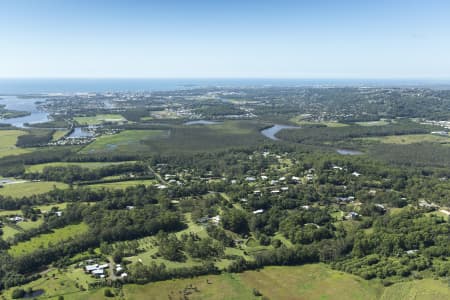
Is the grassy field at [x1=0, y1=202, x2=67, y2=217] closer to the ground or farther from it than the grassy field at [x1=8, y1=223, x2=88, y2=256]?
farther from it

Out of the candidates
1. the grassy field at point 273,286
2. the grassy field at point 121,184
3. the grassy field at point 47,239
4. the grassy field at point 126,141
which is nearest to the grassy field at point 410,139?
the grassy field at point 126,141

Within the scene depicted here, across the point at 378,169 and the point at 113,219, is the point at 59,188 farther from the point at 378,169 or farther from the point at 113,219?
the point at 378,169

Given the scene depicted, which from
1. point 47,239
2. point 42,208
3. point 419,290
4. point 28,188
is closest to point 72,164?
point 28,188

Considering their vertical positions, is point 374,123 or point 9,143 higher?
point 374,123

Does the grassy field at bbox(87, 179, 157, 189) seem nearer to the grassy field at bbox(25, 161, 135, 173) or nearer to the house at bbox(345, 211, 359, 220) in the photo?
the grassy field at bbox(25, 161, 135, 173)

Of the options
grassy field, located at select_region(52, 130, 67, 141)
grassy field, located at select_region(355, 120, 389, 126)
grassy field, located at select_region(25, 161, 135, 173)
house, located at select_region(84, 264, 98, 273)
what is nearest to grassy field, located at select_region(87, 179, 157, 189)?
grassy field, located at select_region(25, 161, 135, 173)

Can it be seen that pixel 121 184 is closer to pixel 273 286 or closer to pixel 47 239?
pixel 47 239

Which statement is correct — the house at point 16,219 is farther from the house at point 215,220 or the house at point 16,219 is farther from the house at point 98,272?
the house at point 215,220
